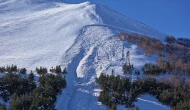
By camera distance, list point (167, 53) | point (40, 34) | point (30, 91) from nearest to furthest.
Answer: point (30, 91) → point (167, 53) → point (40, 34)

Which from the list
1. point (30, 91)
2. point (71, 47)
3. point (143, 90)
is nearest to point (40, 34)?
point (71, 47)

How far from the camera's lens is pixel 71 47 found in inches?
1267

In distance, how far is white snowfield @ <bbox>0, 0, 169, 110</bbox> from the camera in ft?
73.3

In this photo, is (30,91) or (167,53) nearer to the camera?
(30,91)

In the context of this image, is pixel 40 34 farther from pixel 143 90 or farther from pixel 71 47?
pixel 143 90

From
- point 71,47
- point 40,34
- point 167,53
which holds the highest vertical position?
point 40,34

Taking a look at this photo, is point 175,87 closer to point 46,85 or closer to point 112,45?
point 46,85

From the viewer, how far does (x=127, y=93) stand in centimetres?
2003

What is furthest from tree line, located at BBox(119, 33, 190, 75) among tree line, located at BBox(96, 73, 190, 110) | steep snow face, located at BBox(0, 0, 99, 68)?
steep snow face, located at BBox(0, 0, 99, 68)

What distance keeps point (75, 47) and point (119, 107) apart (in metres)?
14.9

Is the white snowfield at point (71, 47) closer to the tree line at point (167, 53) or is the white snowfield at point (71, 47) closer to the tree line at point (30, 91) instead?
the tree line at point (30, 91)

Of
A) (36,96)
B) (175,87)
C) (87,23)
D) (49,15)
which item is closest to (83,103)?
(36,96)

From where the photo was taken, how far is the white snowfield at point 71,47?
73.3ft

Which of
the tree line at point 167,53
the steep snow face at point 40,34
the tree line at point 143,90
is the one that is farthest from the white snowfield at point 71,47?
the tree line at point 167,53
